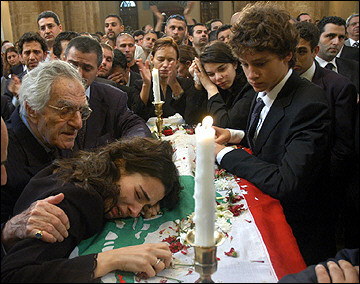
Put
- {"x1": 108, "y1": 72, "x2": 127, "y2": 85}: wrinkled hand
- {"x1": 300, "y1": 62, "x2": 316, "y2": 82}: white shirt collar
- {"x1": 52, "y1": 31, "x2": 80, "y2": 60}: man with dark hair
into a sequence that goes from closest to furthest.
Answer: {"x1": 300, "y1": 62, "x2": 316, "y2": 82}: white shirt collar
{"x1": 52, "y1": 31, "x2": 80, "y2": 60}: man with dark hair
{"x1": 108, "y1": 72, "x2": 127, "y2": 85}: wrinkled hand

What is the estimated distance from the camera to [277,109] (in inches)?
79.3

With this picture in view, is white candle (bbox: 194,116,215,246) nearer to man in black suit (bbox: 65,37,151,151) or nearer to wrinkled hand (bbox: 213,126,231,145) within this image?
wrinkled hand (bbox: 213,126,231,145)

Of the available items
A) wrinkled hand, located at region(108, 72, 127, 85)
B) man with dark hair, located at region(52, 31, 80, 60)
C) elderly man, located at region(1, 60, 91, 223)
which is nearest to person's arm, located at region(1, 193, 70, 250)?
elderly man, located at region(1, 60, 91, 223)

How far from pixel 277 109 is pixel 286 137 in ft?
0.62

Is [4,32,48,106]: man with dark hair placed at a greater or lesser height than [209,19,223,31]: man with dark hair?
lesser

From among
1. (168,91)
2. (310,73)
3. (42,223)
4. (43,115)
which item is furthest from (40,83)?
(168,91)

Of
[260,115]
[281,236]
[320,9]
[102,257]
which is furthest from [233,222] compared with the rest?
[320,9]

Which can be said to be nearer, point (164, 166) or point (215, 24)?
point (164, 166)

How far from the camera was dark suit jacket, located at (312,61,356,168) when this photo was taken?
5.97 feet

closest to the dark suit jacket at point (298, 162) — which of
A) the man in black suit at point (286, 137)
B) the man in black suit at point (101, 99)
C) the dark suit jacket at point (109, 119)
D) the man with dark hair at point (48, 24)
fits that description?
the man in black suit at point (286, 137)

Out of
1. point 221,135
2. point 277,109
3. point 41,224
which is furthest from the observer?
point 221,135

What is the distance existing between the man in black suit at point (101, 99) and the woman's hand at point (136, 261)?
1993 mm

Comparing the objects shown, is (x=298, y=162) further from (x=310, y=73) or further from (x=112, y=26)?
(x=112, y=26)

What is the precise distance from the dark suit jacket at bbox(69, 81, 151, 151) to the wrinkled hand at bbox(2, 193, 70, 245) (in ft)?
5.45
